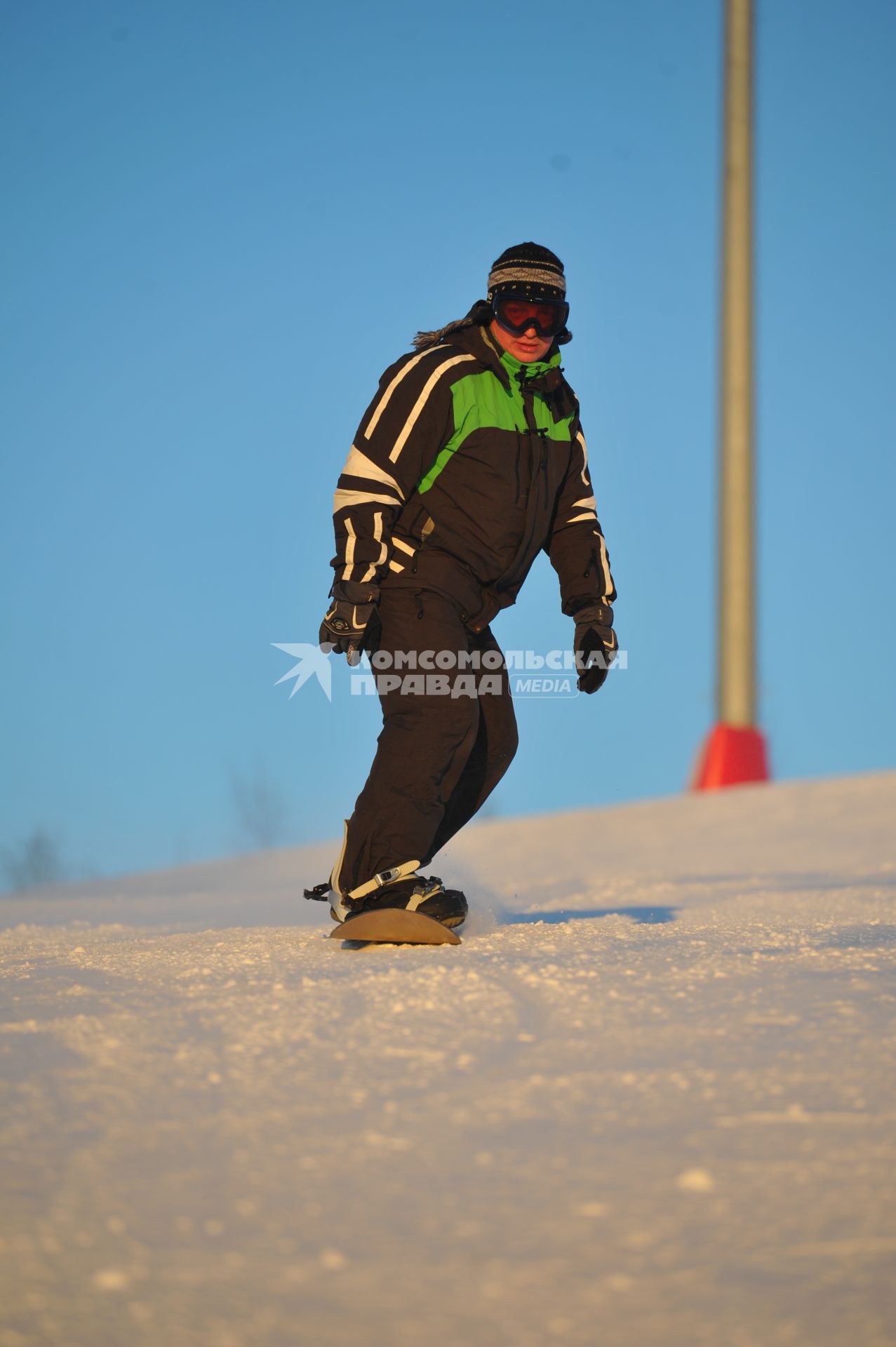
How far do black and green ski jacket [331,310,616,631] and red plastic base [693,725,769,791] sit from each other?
20.6 ft

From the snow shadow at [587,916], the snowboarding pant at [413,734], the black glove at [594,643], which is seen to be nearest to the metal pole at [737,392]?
the snow shadow at [587,916]

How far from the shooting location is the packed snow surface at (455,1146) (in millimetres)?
1236

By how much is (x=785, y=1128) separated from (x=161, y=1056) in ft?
2.76

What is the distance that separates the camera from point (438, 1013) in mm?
2078

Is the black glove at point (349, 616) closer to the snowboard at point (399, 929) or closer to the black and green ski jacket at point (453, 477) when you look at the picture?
the black and green ski jacket at point (453, 477)

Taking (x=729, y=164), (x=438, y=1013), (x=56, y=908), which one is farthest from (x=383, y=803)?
(x=729, y=164)

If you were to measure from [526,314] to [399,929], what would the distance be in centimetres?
144

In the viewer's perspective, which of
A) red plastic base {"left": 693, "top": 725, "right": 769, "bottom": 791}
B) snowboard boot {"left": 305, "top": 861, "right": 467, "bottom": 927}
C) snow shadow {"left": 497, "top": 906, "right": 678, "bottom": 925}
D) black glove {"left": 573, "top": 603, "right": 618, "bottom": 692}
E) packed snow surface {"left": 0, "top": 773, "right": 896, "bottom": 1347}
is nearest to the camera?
packed snow surface {"left": 0, "top": 773, "right": 896, "bottom": 1347}

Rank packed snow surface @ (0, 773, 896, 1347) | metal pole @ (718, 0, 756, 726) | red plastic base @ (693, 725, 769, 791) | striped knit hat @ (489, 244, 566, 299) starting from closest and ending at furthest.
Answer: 1. packed snow surface @ (0, 773, 896, 1347)
2. striped knit hat @ (489, 244, 566, 299)
3. red plastic base @ (693, 725, 769, 791)
4. metal pole @ (718, 0, 756, 726)

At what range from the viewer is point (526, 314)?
3232mm

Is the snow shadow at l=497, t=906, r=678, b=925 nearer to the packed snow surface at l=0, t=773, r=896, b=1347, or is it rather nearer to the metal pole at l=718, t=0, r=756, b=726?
the packed snow surface at l=0, t=773, r=896, b=1347

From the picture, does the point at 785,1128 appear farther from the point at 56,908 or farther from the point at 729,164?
the point at 729,164

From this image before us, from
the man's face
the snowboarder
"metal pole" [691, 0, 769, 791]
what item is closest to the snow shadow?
the snowboarder

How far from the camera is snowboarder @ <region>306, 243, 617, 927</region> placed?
10.0 feet
